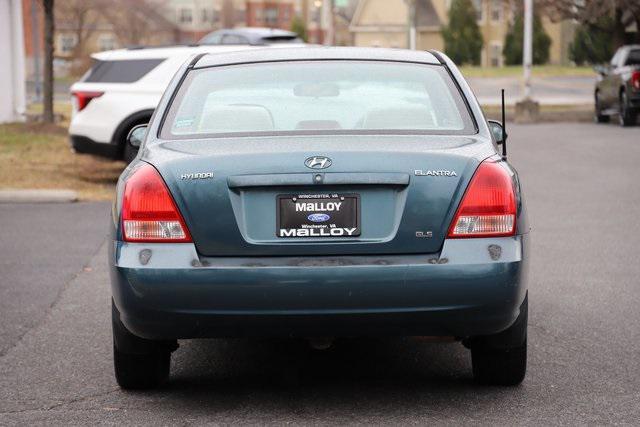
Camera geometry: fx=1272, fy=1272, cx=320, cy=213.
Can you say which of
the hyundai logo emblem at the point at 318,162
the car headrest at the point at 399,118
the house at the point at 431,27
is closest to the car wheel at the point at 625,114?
the car headrest at the point at 399,118

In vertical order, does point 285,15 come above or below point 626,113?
below

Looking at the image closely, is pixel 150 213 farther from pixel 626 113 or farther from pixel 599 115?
pixel 599 115

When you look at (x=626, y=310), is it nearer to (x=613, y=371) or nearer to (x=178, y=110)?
(x=613, y=371)

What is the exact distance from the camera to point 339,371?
246 inches

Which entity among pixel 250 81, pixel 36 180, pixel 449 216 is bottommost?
pixel 36 180

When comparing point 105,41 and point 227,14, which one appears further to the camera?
point 227,14

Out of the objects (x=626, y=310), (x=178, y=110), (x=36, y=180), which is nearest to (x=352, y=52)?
(x=178, y=110)

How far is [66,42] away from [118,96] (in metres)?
86.4

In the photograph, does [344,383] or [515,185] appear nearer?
[515,185]

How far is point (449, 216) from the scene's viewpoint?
517 centimetres

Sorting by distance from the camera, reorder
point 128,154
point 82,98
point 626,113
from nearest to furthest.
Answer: point 128,154 < point 82,98 < point 626,113

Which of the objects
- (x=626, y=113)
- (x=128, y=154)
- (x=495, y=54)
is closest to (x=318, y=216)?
(x=128, y=154)

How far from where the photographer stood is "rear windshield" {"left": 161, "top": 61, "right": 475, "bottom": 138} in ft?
19.1

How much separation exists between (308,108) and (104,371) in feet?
5.39
